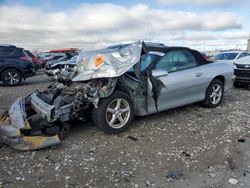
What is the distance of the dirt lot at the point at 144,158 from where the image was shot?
12.0 ft

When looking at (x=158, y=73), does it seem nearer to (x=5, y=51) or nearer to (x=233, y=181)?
(x=233, y=181)

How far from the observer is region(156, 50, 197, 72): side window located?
5863 mm

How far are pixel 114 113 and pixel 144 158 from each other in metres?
1.11

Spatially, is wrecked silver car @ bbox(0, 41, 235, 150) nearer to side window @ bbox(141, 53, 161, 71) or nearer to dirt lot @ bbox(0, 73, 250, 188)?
side window @ bbox(141, 53, 161, 71)

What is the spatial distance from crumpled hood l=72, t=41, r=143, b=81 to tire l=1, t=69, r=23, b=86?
25.5 feet

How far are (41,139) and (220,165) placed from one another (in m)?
2.64

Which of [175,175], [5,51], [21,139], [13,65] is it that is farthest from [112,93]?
[5,51]

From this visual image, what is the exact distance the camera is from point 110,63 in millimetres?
5266

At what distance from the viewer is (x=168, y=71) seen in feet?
19.2

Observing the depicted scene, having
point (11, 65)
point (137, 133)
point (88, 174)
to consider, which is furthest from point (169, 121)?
point (11, 65)

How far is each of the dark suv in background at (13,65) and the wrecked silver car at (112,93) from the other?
24.1 feet

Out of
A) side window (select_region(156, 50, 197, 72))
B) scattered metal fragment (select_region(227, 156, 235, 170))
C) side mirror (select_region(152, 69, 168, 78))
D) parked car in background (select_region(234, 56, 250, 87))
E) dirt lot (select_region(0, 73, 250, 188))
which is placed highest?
side window (select_region(156, 50, 197, 72))

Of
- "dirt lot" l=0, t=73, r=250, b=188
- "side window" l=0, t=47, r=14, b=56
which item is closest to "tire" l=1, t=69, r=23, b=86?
"side window" l=0, t=47, r=14, b=56

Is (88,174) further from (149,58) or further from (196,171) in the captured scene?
(149,58)
